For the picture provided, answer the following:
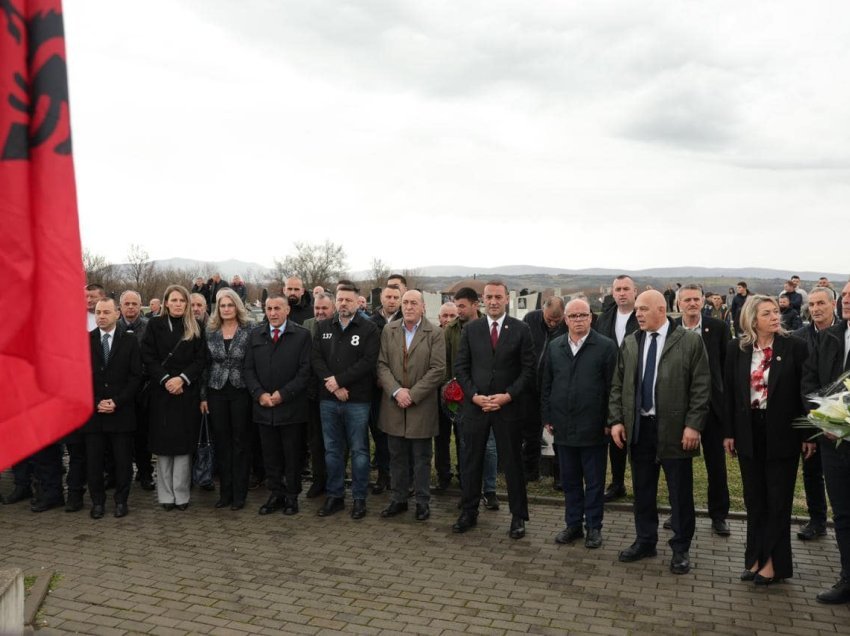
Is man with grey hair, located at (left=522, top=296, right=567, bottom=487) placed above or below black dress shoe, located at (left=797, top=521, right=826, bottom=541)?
above

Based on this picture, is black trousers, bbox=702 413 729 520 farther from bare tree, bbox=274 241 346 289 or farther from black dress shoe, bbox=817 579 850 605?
bare tree, bbox=274 241 346 289

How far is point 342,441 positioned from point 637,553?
313 cm

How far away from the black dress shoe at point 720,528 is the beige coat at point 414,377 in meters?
2.70

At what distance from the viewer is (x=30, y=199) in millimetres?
2438

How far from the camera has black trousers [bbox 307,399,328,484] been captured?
28.3ft

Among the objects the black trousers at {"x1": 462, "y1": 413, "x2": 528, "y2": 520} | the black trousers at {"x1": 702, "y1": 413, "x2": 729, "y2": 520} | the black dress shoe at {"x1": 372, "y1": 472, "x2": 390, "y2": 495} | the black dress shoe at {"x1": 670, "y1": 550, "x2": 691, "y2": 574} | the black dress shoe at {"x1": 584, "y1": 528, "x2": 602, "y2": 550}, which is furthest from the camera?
the black dress shoe at {"x1": 372, "y1": 472, "x2": 390, "y2": 495}

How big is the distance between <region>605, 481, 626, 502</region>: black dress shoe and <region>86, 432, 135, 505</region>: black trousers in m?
4.86

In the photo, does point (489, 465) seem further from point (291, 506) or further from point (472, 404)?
point (291, 506)

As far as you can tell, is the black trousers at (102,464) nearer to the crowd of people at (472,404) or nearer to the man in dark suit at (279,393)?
the crowd of people at (472,404)

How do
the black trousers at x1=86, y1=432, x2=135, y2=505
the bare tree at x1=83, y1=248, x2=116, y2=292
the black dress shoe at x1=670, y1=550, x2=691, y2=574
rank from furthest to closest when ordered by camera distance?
the bare tree at x1=83, y1=248, x2=116, y2=292, the black trousers at x1=86, y1=432, x2=135, y2=505, the black dress shoe at x1=670, y1=550, x2=691, y2=574

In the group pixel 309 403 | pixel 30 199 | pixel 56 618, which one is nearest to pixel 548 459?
pixel 309 403

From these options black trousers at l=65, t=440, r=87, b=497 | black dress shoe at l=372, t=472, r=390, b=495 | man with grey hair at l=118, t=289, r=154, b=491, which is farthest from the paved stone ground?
man with grey hair at l=118, t=289, r=154, b=491

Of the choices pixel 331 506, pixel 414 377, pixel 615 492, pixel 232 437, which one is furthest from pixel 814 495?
pixel 232 437

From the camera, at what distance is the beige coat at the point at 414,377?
25.5 feet
